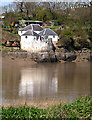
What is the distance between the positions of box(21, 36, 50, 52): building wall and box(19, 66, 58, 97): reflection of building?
2753 mm

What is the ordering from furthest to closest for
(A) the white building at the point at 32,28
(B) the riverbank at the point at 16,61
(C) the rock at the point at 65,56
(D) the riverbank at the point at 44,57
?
(A) the white building at the point at 32,28
(C) the rock at the point at 65,56
(D) the riverbank at the point at 44,57
(B) the riverbank at the point at 16,61

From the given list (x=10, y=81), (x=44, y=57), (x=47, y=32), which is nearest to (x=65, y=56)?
(x=44, y=57)

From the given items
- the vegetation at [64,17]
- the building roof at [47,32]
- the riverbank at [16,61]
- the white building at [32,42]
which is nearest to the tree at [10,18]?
the vegetation at [64,17]

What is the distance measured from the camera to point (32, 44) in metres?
13.5

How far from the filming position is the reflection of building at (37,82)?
23.2 ft

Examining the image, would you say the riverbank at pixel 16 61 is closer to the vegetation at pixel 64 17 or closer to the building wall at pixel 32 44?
the building wall at pixel 32 44

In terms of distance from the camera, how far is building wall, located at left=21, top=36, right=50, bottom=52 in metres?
13.3

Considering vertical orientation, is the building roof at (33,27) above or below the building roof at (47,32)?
above

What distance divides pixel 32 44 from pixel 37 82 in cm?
555

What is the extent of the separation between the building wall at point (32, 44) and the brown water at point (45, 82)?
1.76 m

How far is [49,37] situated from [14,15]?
10.2ft

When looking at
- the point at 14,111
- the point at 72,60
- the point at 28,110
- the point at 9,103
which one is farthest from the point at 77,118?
the point at 72,60

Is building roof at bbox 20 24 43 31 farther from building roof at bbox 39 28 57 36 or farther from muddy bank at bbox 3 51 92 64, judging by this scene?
muddy bank at bbox 3 51 92 64

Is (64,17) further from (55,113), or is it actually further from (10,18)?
(55,113)
